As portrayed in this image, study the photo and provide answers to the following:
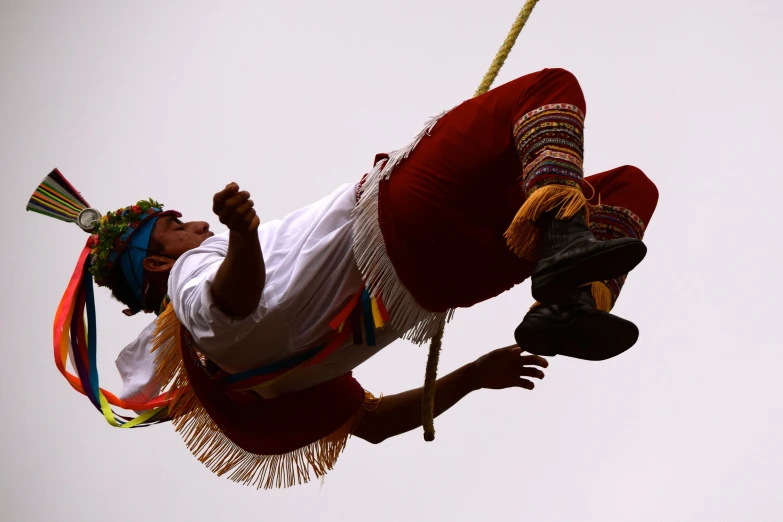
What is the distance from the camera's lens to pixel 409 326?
76.2 inches

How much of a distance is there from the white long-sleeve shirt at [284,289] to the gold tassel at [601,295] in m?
0.36

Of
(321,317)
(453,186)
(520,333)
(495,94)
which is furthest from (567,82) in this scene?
(321,317)

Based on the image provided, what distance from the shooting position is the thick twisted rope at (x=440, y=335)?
6.39ft

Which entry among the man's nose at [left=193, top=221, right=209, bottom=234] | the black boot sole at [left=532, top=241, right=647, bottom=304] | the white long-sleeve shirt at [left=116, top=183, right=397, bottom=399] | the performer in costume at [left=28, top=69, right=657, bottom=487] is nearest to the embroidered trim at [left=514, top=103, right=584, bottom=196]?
the performer in costume at [left=28, top=69, right=657, bottom=487]

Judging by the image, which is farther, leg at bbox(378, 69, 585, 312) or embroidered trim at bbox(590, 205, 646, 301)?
embroidered trim at bbox(590, 205, 646, 301)

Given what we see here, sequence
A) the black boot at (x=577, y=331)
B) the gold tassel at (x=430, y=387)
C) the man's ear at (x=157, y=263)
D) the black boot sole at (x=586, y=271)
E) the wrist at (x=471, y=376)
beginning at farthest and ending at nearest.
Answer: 1. the wrist at (x=471, y=376)
2. the man's ear at (x=157, y=263)
3. the gold tassel at (x=430, y=387)
4. the black boot at (x=577, y=331)
5. the black boot sole at (x=586, y=271)

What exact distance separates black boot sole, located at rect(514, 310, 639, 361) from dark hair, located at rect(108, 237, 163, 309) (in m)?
0.82

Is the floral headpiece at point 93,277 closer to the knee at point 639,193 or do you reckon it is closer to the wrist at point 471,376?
the wrist at point 471,376

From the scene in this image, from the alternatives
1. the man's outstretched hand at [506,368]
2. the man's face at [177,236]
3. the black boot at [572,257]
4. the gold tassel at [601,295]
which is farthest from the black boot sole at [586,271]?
the man's face at [177,236]

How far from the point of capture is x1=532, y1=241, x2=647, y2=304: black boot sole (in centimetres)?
158

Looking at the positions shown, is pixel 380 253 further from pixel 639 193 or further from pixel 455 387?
pixel 455 387

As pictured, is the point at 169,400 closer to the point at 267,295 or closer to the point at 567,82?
the point at 267,295

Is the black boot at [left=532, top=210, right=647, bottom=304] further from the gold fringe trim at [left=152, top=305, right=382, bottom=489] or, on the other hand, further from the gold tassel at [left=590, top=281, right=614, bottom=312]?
the gold fringe trim at [left=152, top=305, right=382, bottom=489]

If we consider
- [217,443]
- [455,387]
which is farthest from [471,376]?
[217,443]
